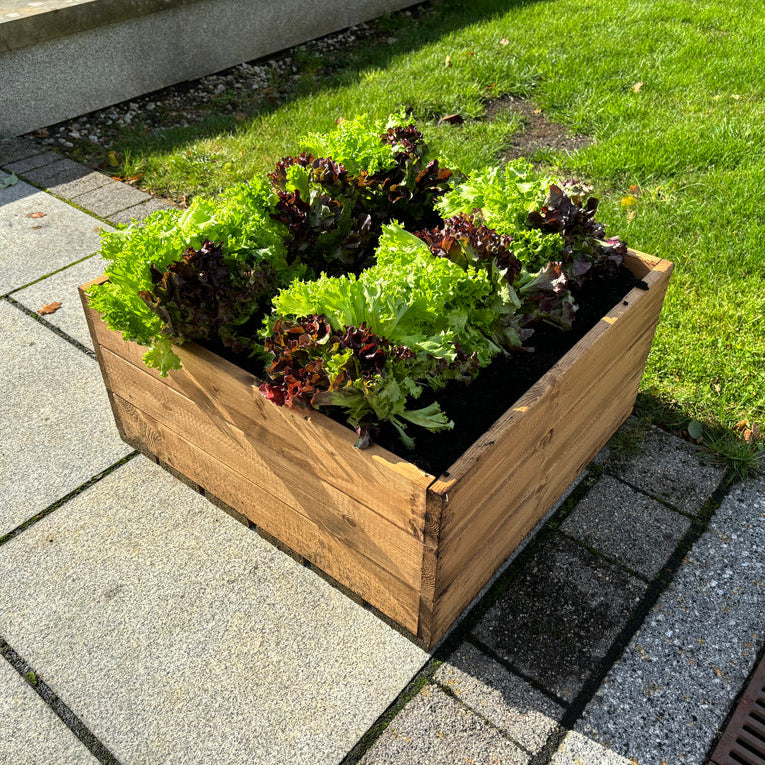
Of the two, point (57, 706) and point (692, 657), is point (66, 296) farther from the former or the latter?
point (692, 657)

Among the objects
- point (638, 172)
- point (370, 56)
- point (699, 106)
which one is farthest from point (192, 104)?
point (699, 106)

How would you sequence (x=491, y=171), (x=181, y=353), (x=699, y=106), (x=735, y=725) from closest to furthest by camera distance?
(x=735, y=725) → (x=181, y=353) → (x=491, y=171) → (x=699, y=106)

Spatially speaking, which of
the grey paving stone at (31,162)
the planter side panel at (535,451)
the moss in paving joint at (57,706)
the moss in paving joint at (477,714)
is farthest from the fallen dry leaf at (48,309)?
the moss in paving joint at (477,714)

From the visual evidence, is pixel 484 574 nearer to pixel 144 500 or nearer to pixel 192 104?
pixel 144 500

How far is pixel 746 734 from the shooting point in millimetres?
2441

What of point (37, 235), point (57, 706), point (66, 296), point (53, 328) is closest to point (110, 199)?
point (37, 235)

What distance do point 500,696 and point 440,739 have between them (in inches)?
10.3

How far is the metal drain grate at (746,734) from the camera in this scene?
2.38 meters

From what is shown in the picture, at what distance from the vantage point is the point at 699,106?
6500 mm

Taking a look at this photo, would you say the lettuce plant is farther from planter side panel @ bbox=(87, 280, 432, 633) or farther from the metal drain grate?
the metal drain grate

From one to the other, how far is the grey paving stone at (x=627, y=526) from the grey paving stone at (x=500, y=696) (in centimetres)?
74

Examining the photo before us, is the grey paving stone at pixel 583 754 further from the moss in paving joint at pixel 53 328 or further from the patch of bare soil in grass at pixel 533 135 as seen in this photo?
the patch of bare soil in grass at pixel 533 135

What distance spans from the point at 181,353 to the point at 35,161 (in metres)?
4.33

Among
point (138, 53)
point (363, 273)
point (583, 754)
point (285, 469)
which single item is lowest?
point (583, 754)
